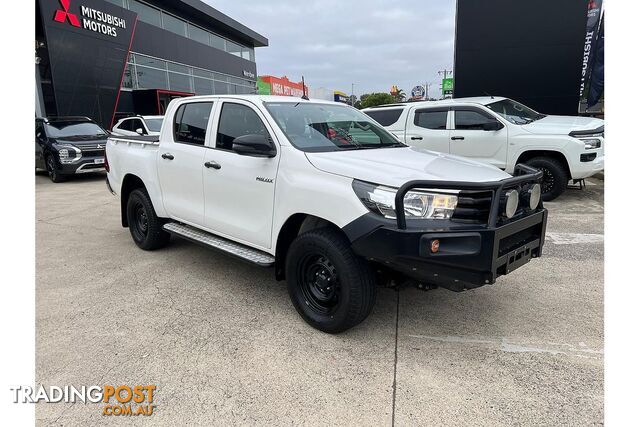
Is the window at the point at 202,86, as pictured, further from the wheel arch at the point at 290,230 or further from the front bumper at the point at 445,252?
the front bumper at the point at 445,252

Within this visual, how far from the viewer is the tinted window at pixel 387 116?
891 centimetres

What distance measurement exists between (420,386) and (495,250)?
978 millimetres

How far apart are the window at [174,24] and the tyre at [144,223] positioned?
26.4m

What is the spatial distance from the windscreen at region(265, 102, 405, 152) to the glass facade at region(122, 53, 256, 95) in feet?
70.9

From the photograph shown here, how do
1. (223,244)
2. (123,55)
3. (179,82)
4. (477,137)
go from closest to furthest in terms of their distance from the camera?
(223,244), (477,137), (123,55), (179,82)

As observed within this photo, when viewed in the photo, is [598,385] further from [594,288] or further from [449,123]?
[449,123]

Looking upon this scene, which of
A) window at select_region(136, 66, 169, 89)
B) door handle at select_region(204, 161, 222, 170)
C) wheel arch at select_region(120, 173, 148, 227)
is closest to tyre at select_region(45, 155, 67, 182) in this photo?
wheel arch at select_region(120, 173, 148, 227)

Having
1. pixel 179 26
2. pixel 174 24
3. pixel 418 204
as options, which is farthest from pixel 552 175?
pixel 179 26

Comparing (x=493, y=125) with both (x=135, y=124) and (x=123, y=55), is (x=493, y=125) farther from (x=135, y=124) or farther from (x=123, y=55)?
(x=123, y=55)

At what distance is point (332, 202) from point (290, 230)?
0.68 m

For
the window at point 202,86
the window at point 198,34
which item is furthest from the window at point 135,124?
the window at point 198,34

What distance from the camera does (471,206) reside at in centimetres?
280

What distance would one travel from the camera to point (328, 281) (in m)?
3.25

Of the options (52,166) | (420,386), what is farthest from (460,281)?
(52,166)
